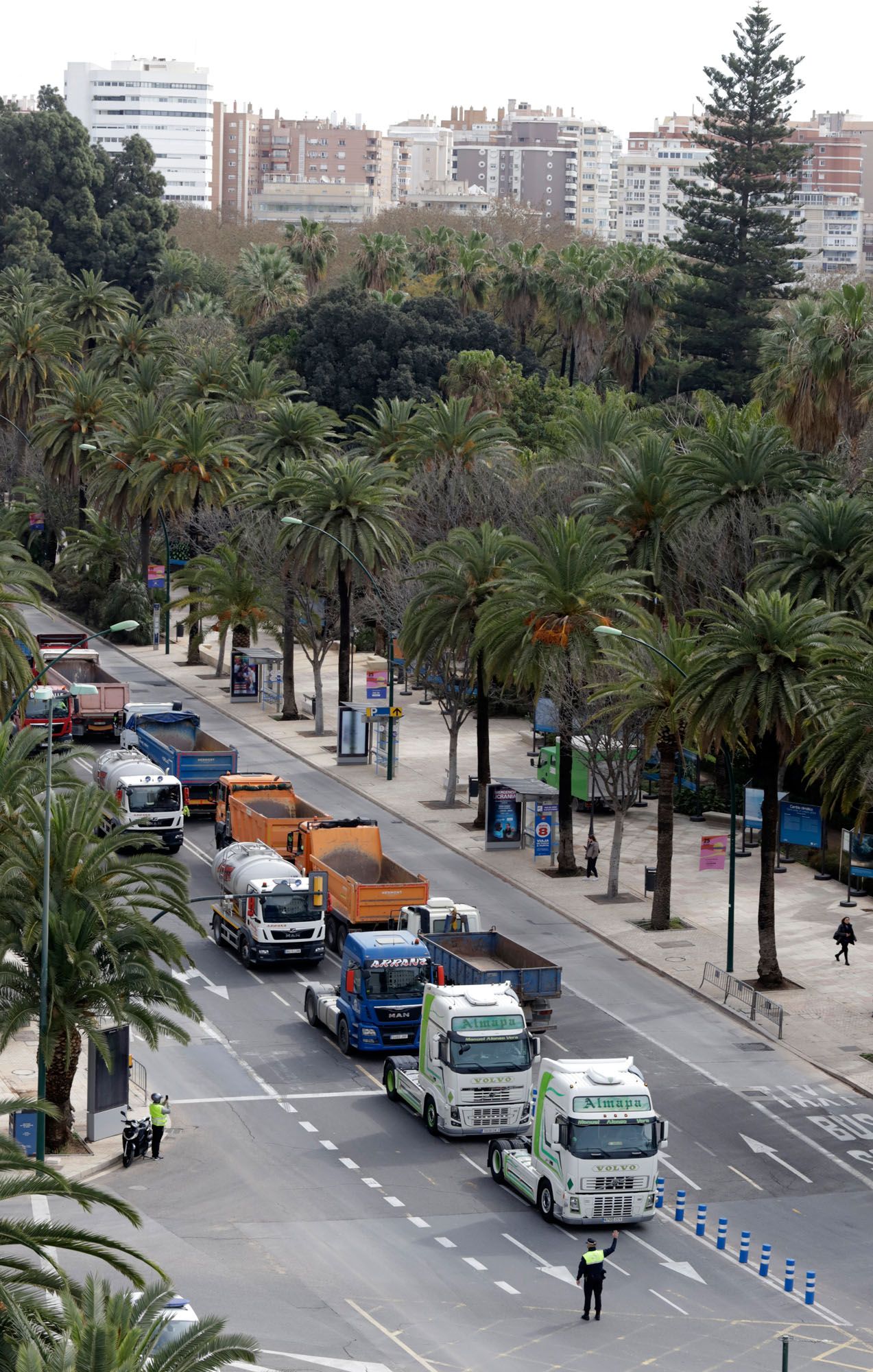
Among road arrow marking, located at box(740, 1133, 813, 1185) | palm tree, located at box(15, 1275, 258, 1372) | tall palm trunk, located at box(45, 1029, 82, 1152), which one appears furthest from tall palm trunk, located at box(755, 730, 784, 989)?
palm tree, located at box(15, 1275, 258, 1372)

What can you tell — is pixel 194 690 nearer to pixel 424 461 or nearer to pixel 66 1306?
pixel 424 461

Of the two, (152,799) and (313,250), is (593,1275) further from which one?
(313,250)

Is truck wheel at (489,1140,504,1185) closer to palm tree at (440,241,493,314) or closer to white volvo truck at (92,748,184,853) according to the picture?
white volvo truck at (92,748,184,853)

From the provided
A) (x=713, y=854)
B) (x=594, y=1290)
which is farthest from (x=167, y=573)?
(x=594, y=1290)

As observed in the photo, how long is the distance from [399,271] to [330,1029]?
90.5m

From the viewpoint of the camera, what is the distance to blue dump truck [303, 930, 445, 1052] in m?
36.3

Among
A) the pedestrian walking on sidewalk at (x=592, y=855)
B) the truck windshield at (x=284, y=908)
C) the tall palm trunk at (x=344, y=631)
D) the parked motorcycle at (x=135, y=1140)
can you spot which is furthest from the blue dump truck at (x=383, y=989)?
the tall palm trunk at (x=344, y=631)

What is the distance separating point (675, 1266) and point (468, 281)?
315 ft

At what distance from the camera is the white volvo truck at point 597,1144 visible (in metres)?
28.7

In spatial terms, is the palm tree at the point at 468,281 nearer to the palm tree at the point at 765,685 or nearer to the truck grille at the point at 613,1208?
the palm tree at the point at 765,685

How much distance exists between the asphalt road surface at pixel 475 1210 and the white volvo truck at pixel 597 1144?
547mm

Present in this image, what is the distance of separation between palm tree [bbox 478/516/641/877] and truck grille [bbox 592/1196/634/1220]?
70.7 ft

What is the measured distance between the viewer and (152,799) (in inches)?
2029

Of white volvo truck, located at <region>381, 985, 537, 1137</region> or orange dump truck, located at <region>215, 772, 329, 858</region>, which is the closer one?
white volvo truck, located at <region>381, 985, 537, 1137</region>
